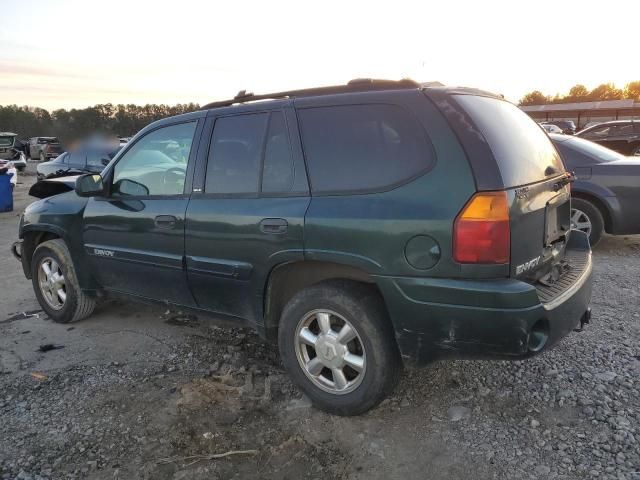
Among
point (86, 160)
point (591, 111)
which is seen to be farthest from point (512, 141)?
point (591, 111)

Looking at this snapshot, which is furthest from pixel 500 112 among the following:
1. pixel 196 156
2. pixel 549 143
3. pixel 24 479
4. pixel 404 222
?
pixel 24 479

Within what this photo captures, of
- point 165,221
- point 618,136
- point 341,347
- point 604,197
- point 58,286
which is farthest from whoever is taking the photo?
point 618,136

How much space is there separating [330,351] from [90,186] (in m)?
2.47

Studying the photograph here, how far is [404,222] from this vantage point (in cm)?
264

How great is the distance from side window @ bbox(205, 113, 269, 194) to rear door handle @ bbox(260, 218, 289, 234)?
0.26m

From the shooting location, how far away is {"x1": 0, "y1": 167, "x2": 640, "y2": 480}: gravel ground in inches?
105

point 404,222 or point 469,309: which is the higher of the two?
point 404,222

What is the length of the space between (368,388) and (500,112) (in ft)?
5.82

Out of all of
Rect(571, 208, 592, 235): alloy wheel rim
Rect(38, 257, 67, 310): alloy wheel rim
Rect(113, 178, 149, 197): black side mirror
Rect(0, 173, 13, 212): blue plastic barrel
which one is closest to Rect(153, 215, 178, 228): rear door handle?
Rect(113, 178, 149, 197): black side mirror

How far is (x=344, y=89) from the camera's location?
10.2 ft

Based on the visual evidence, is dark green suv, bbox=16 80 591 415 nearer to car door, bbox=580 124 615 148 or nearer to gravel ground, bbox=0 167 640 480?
gravel ground, bbox=0 167 640 480

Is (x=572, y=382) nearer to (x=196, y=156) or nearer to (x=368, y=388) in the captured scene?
(x=368, y=388)

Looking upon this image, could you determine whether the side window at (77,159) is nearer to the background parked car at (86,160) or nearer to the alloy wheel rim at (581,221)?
the background parked car at (86,160)

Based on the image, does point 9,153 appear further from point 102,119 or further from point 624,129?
point 624,129
